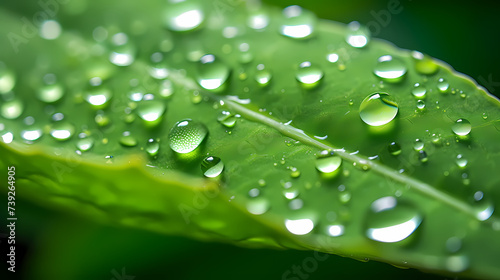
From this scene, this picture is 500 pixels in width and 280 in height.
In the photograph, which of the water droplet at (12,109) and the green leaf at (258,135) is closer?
the green leaf at (258,135)

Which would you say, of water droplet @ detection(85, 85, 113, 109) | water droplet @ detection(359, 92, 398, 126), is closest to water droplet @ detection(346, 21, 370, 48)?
water droplet @ detection(359, 92, 398, 126)

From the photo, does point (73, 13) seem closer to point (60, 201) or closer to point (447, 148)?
point (60, 201)

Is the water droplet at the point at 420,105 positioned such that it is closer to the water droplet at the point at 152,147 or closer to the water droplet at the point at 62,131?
the water droplet at the point at 152,147

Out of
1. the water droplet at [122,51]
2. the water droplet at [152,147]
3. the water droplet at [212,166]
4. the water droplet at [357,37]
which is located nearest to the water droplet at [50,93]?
the water droplet at [122,51]

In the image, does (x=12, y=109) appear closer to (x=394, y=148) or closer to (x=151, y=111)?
Answer: (x=151, y=111)

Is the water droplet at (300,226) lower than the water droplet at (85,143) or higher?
lower
